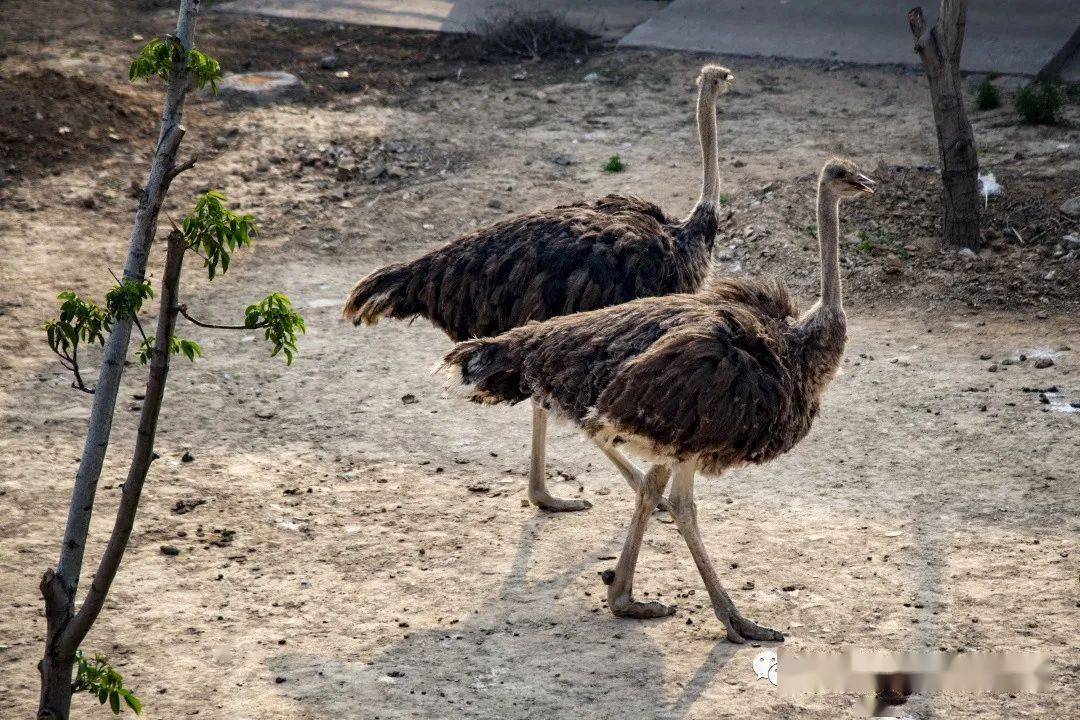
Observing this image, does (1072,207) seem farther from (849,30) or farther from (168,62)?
(168,62)

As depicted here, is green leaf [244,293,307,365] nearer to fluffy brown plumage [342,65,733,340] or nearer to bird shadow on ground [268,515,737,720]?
bird shadow on ground [268,515,737,720]

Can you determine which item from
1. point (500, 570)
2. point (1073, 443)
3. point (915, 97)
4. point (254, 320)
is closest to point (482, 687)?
point (500, 570)

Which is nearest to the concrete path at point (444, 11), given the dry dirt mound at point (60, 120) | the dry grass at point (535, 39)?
the dry grass at point (535, 39)

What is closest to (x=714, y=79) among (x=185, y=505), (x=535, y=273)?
(x=535, y=273)

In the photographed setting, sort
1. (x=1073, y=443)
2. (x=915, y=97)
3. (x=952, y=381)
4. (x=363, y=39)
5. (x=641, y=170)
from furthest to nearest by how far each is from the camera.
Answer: (x=363, y=39)
(x=915, y=97)
(x=641, y=170)
(x=952, y=381)
(x=1073, y=443)

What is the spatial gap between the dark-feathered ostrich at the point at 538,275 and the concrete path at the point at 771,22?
6790mm

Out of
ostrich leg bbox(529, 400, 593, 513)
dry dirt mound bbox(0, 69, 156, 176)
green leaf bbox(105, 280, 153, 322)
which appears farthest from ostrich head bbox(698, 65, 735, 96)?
dry dirt mound bbox(0, 69, 156, 176)

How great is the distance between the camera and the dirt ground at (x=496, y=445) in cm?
517

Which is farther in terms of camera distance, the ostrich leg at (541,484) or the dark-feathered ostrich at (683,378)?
the ostrich leg at (541,484)

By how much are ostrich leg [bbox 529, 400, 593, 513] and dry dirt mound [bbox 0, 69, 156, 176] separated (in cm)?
579

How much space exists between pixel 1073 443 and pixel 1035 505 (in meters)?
0.66

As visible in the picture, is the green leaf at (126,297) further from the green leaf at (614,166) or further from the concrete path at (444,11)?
the concrete path at (444,11)

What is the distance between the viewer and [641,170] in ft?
34.4

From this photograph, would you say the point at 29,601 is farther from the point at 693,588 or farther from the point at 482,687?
the point at 693,588
